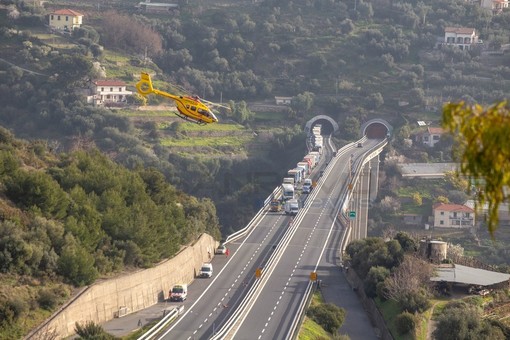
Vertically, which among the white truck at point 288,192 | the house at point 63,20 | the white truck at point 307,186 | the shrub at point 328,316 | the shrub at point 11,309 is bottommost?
the white truck at point 307,186

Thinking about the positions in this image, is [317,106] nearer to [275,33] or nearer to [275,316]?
[275,33]

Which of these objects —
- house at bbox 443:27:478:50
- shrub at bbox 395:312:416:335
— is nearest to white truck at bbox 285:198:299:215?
shrub at bbox 395:312:416:335

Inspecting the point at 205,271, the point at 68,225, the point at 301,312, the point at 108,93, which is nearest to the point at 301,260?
the point at 205,271

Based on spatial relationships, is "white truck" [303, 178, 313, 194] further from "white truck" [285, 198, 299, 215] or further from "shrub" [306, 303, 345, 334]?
"shrub" [306, 303, 345, 334]

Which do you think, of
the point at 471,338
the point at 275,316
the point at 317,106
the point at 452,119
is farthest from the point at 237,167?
the point at 452,119

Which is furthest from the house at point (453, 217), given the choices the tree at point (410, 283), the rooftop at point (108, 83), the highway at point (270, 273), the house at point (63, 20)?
the house at point (63, 20)

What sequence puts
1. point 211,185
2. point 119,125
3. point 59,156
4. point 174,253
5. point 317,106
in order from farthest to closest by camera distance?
point 317,106 → point 119,125 → point 211,185 → point 59,156 → point 174,253

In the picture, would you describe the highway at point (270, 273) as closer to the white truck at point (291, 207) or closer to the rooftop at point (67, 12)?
the white truck at point (291, 207)
